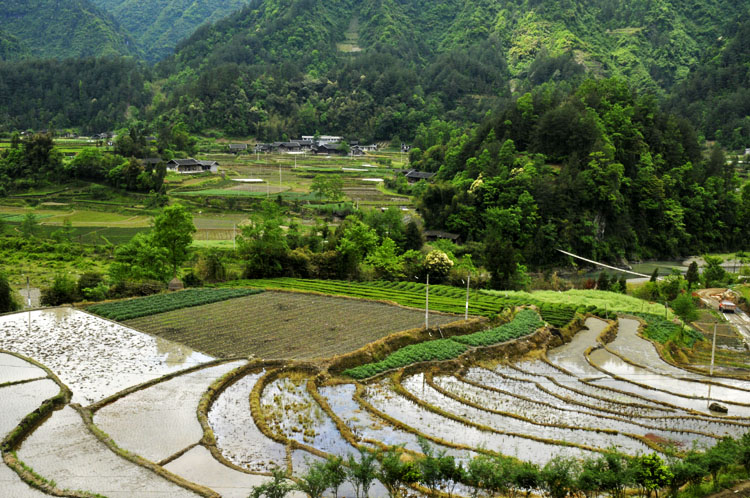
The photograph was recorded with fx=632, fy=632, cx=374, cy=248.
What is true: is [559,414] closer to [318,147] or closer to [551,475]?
[551,475]

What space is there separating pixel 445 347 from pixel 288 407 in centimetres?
937

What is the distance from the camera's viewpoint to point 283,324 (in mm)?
30234

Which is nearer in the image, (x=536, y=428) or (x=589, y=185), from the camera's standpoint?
(x=536, y=428)

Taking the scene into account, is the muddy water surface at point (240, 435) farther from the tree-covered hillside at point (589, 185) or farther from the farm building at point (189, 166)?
the farm building at point (189, 166)

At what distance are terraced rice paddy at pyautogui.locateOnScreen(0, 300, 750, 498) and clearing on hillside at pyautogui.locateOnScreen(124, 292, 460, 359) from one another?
20 centimetres

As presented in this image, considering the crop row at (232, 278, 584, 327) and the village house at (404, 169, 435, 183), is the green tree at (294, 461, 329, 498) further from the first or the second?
the village house at (404, 169, 435, 183)

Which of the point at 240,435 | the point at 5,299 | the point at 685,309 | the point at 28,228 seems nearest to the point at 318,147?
the point at 28,228

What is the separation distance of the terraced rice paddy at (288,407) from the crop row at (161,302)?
152 centimetres

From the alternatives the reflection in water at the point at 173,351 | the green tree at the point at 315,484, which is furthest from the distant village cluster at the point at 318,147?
the green tree at the point at 315,484

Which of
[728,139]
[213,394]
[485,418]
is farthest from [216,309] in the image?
[728,139]

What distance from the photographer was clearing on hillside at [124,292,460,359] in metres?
26.8

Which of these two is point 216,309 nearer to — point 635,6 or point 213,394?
point 213,394

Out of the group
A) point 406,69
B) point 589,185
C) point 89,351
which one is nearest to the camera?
point 89,351

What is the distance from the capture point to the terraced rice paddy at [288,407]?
1680 centimetres
